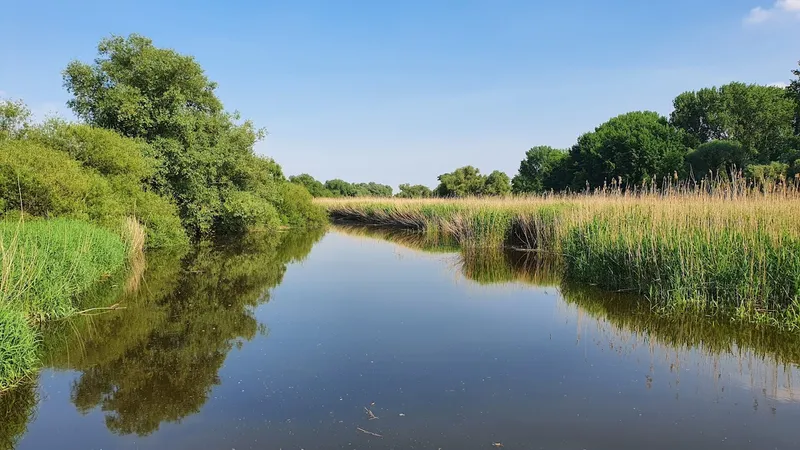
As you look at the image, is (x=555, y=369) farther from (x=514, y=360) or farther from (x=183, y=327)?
(x=183, y=327)

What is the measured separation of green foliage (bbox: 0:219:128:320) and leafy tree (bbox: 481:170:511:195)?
31247mm

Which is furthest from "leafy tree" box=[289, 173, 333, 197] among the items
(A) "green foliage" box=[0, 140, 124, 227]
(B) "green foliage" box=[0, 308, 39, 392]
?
(B) "green foliage" box=[0, 308, 39, 392]

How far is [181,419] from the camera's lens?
4.33 metres

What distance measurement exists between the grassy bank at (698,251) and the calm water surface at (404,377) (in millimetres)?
725

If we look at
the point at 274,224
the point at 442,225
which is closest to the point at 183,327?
the point at 442,225

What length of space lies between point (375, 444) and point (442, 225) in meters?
19.6

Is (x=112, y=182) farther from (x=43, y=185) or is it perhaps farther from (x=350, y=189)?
(x=350, y=189)

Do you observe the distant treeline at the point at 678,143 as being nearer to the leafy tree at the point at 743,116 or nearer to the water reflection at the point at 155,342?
the leafy tree at the point at 743,116

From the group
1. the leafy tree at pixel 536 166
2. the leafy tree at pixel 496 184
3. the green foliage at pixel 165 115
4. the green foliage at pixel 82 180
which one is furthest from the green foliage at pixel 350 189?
the green foliage at pixel 82 180

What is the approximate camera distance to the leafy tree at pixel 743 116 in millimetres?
40844

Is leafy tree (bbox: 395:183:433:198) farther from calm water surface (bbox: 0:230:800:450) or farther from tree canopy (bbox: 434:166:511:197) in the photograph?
calm water surface (bbox: 0:230:800:450)

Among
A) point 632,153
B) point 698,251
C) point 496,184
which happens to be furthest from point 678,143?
point 698,251

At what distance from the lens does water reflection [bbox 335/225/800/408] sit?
5.18 metres

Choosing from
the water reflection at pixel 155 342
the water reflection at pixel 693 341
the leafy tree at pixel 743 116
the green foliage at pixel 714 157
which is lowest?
the water reflection at pixel 693 341
